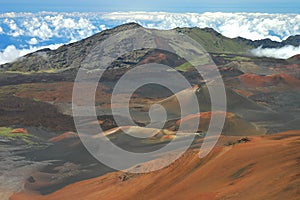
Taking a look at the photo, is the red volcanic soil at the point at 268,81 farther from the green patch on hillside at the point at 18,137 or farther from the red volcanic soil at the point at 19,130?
the green patch on hillside at the point at 18,137

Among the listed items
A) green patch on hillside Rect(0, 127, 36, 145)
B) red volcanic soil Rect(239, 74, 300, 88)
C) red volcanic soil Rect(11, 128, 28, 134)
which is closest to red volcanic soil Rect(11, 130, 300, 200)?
green patch on hillside Rect(0, 127, 36, 145)

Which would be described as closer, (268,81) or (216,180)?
(216,180)

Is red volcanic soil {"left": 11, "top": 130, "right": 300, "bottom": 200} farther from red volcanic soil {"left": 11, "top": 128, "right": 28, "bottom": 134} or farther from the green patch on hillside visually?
red volcanic soil {"left": 11, "top": 128, "right": 28, "bottom": 134}

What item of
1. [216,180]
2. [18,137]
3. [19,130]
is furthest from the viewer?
[19,130]

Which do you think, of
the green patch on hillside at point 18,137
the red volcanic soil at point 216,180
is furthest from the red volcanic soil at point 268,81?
the red volcanic soil at point 216,180

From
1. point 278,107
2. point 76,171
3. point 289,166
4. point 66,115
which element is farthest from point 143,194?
point 278,107

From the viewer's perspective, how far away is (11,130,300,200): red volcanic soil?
66.8ft

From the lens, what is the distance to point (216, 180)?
81.3 feet

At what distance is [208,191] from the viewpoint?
2273 cm

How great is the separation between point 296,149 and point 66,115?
6718 centimetres

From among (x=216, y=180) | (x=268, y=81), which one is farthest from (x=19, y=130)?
(x=268, y=81)

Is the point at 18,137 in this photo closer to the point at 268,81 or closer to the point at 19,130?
the point at 19,130

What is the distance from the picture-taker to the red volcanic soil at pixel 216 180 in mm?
20375

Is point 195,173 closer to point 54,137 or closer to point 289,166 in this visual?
point 289,166
